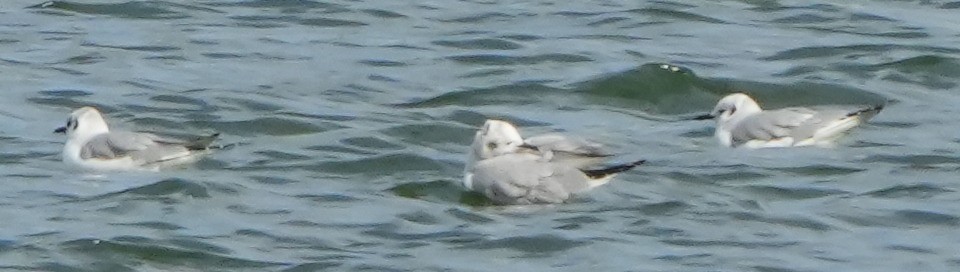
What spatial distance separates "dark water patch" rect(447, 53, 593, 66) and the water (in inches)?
1.9

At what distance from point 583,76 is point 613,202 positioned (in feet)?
14.5

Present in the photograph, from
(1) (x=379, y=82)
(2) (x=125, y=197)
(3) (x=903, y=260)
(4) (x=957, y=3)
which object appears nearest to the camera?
(3) (x=903, y=260)

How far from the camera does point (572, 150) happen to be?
46.3 ft

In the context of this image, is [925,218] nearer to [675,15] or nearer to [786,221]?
[786,221]

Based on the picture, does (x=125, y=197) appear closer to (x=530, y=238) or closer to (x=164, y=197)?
(x=164, y=197)

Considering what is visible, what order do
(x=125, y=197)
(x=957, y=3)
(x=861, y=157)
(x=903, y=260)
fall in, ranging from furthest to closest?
(x=957, y=3) → (x=861, y=157) → (x=125, y=197) → (x=903, y=260)

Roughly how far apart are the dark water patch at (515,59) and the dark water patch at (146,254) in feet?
21.3

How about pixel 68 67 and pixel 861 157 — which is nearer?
pixel 861 157

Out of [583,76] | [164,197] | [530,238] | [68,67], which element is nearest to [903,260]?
[530,238]

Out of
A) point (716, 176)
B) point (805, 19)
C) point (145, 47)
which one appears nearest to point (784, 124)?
point (716, 176)

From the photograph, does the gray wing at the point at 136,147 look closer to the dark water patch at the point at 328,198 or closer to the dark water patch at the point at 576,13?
the dark water patch at the point at 328,198

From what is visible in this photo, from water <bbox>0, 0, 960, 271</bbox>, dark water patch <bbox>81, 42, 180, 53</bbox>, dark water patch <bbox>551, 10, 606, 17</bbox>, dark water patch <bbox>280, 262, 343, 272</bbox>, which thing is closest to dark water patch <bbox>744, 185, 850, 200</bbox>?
water <bbox>0, 0, 960, 271</bbox>

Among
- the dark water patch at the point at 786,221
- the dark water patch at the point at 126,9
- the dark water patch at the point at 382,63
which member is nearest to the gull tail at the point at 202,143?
the dark water patch at the point at 786,221

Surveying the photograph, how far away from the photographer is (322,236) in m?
12.8
